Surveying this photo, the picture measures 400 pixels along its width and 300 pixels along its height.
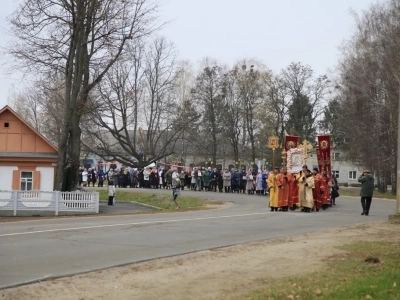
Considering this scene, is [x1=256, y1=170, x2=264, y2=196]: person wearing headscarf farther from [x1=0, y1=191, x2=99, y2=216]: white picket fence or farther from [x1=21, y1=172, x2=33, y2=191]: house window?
[x1=21, y1=172, x2=33, y2=191]: house window

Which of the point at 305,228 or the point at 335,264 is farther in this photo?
the point at 305,228

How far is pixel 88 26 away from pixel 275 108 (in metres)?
38.2

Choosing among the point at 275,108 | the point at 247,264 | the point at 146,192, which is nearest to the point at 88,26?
the point at 146,192

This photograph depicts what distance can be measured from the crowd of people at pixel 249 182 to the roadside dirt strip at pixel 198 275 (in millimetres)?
11168

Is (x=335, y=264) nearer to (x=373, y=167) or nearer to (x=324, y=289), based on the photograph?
(x=324, y=289)

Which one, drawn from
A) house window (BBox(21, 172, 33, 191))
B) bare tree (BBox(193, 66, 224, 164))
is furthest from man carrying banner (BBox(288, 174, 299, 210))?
bare tree (BBox(193, 66, 224, 164))

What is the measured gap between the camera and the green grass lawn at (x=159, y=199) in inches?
1369

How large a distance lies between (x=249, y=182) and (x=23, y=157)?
14257 mm

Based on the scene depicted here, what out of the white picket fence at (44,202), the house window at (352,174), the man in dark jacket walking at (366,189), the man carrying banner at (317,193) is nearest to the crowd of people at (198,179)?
the white picket fence at (44,202)

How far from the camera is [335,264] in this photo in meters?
11.5

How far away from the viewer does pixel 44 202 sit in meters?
30.8

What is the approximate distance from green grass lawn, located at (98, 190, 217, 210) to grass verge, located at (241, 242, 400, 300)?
66.6 ft

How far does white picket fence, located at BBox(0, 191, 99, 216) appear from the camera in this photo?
30.6 metres

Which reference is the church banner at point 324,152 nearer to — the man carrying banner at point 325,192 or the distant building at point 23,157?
the man carrying banner at point 325,192
